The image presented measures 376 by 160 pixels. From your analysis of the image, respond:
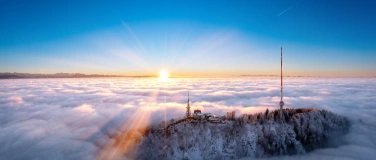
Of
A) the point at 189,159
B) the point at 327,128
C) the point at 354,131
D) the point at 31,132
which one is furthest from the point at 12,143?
the point at 354,131

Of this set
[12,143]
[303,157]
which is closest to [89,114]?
[12,143]

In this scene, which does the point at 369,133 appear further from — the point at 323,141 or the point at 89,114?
the point at 89,114

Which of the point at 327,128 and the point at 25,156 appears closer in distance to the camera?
the point at 25,156

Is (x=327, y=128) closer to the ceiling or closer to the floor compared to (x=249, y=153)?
closer to the ceiling

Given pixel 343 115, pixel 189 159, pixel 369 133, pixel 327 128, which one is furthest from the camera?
pixel 343 115

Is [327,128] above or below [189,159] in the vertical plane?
above

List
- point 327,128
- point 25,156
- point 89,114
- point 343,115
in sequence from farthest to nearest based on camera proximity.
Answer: point 89,114
point 343,115
point 327,128
point 25,156

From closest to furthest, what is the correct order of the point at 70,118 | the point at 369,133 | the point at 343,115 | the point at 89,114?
the point at 369,133, the point at 343,115, the point at 70,118, the point at 89,114

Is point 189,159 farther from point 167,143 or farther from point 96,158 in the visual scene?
point 96,158

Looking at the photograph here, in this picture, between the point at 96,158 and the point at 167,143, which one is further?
the point at 167,143
